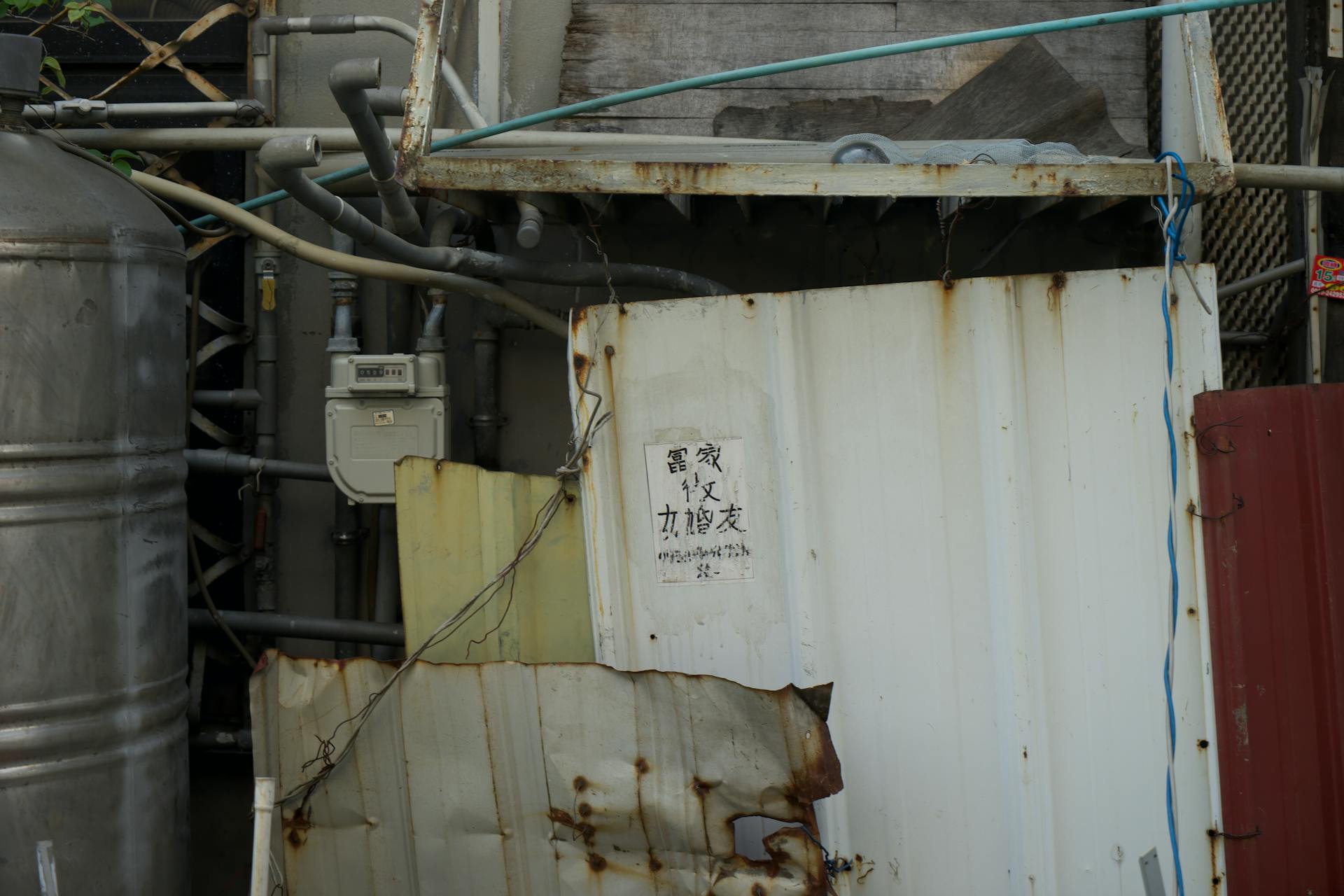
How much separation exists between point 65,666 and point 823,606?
8.81ft

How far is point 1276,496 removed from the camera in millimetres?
3516

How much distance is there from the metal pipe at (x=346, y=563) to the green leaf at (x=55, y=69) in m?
2.29

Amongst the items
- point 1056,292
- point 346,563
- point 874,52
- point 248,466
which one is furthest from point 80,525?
point 1056,292

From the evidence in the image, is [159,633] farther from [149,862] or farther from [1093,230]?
[1093,230]

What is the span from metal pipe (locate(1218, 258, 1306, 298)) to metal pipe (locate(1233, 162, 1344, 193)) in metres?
0.51

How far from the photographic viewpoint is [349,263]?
4.45 m

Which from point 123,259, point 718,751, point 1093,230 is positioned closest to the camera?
point 718,751

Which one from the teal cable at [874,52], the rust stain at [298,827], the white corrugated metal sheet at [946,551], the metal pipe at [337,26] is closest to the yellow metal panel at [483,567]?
the white corrugated metal sheet at [946,551]

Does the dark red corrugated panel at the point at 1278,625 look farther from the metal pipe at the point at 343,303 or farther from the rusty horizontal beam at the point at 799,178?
the metal pipe at the point at 343,303

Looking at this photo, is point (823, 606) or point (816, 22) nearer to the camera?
point (823, 606)

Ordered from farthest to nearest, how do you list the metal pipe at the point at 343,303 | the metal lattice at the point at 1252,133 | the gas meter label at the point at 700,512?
the metal lattice at the point at 1252,133 < the metal pipe at the point at 343,303 < the gas meter label at the point at 700,512

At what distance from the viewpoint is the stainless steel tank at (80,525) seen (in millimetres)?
3643

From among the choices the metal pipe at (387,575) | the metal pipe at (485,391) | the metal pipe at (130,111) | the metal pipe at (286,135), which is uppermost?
the metal pipe at (130,111)

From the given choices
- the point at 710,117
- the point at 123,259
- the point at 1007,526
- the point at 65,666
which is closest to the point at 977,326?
the point at 1007,526
